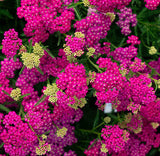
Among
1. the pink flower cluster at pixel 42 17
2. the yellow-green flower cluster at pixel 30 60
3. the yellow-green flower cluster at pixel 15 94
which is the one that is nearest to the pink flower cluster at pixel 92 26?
the pink flower cluster at pixel 42 17

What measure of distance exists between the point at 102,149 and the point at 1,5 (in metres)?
2.25

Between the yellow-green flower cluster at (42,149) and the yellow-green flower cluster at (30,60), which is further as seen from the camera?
the yellow-green flower cluster at (42,149)

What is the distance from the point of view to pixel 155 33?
373 centimetres

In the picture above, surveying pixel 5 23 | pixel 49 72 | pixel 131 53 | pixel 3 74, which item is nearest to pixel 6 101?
pixel 3 74

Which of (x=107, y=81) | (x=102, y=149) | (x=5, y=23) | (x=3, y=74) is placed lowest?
(x=102, y=149)

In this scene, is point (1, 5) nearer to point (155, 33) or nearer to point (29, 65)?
point (29, 65)

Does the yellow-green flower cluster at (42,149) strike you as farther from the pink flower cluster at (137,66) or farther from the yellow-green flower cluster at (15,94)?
the pink flower cluster at (137,66)

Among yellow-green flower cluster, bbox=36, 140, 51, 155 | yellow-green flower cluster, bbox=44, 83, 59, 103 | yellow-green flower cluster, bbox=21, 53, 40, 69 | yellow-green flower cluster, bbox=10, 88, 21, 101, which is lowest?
yellow-green flower cluster, bbox=36, 140, 51, 155

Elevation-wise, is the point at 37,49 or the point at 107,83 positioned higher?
the point at 37,49

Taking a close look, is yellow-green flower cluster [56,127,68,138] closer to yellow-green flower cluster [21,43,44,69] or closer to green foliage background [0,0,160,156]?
green foliage background [0,0,160,156]

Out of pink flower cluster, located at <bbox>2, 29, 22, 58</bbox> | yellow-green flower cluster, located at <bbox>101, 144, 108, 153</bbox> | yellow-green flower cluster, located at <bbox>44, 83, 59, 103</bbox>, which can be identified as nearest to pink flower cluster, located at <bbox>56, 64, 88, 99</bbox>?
yellow-green flower cluster, located at <bbox>44, 83, 59, 103</bbox>

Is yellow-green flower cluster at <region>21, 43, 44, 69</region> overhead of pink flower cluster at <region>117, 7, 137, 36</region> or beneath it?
beneath

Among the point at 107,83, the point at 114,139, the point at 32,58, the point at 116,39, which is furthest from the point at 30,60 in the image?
the point at 116,39

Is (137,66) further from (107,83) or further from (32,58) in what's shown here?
(32,58)
